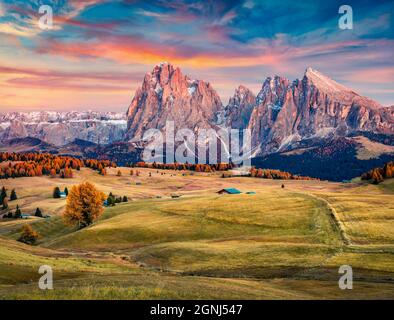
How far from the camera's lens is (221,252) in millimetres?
72188

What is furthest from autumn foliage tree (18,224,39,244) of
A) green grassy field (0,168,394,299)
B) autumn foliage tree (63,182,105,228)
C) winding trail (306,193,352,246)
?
winding trail (306,193,352,246)

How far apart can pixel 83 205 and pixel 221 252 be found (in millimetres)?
71317

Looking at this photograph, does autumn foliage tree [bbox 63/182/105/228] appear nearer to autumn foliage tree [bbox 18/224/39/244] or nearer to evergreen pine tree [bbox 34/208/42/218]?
autumn foliage tree [bbox 18/224/39/244]

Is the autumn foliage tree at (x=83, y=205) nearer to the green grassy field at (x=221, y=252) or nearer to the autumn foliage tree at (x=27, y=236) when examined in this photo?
the green grassy field at (x=221, y=252)

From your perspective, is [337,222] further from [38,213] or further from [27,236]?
[38,213]

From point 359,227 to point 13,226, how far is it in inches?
4304

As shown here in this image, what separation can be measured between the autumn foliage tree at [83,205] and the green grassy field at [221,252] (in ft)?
15.3

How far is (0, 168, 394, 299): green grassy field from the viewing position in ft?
118

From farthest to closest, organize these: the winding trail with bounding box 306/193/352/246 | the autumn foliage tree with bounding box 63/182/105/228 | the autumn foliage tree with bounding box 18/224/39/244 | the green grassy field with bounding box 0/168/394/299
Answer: the autumn foliage tree with bounding box 63/182/105/228
the autumn foliage tree with bounding box 18/224/39/244
the winding trail with bounding box 306/193/352/246
the green grassy field with bounding box 0/168/394/299

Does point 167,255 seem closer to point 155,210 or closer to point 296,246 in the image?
point 296,246

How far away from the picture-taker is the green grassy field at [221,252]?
35875mm

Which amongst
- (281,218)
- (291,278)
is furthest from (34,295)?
(281,218)

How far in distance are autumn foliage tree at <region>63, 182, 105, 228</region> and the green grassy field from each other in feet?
15.3

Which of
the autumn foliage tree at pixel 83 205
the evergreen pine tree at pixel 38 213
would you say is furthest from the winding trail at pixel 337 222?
the evergreen pine tree at pixel 38 213
